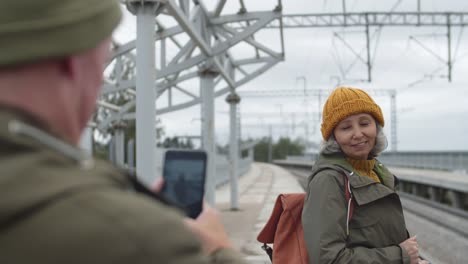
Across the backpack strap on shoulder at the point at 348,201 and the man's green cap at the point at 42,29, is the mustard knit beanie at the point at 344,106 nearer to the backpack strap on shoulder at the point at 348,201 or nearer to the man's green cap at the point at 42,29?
the backpack strap on shoulder at the point at 348,201

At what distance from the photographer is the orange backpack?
96.9 inches

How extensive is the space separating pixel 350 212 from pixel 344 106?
560mm

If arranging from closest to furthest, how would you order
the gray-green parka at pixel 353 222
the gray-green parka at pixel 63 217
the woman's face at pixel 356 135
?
the gray-green parka at pixel 63 217 < the gray-green parka at pixel 353 222 < the woman's face at pixel 356 135

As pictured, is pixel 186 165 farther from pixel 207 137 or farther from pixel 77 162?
pixel 207 137

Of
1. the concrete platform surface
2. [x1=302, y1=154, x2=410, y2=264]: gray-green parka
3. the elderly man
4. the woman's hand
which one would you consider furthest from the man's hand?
the concrete platform surface

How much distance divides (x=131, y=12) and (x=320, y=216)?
462cm

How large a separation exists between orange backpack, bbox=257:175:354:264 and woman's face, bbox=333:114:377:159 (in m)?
0.25

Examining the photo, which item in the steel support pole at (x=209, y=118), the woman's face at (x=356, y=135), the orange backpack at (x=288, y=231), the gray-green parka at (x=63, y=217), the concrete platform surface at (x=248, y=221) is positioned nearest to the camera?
the gray-green parka at (x=63, y=217)

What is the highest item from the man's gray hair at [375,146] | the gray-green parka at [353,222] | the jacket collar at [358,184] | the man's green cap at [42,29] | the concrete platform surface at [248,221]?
the man's green cap at [42,29]

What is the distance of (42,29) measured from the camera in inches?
30.8

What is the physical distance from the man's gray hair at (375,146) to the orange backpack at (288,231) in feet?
0.78

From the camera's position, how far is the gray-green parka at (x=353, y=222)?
91.4 inches

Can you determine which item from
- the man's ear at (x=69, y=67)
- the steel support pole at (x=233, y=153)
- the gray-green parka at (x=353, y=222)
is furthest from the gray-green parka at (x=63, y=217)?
the steel support pole at (x=233, y=153)

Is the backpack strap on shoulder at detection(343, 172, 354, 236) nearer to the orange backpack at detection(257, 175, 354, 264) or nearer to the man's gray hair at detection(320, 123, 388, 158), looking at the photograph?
the orange backpack at detection(257, 175, 354, 264)
